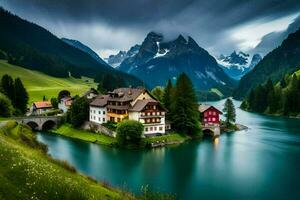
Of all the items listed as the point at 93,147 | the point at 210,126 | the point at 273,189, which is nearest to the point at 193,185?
the point at 273,189

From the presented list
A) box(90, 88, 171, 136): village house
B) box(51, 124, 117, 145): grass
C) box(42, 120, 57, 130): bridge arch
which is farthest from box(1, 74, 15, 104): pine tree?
box(90, 88, 171, 136): village house

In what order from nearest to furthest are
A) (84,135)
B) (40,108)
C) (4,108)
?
(84,135)
(4,108)
(40,108)

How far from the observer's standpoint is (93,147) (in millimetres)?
87000

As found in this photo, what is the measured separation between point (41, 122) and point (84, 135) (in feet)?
70.0

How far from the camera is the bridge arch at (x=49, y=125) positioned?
117 metres

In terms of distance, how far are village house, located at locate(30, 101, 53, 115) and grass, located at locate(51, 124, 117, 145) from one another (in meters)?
29.7

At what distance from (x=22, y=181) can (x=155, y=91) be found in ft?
330

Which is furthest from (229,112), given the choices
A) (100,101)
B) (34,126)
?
(34,126)

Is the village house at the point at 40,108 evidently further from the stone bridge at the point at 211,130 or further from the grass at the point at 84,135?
the stone bridge at the point at 211,130

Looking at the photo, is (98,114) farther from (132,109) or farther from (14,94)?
(14,94)

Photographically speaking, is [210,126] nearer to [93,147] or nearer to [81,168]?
[93,147]

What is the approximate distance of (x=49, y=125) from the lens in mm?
119500

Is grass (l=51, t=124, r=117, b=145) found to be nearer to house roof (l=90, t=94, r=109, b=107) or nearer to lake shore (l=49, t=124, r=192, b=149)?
lake shore (l=49, t=124, r=192, b=149)

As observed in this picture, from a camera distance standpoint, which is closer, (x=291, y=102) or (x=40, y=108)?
(x=40, y=108)
